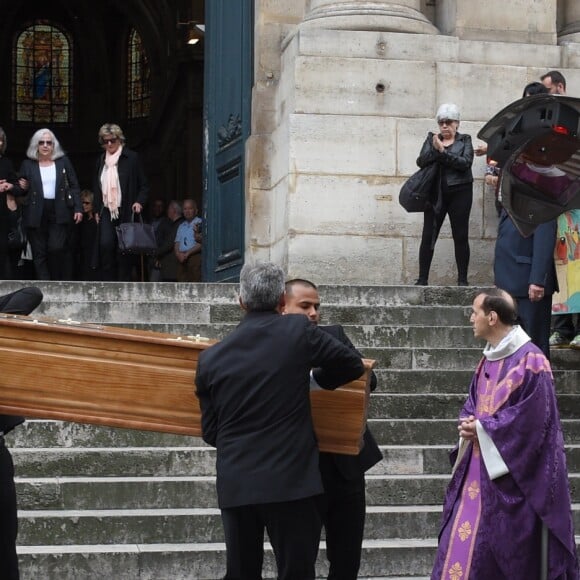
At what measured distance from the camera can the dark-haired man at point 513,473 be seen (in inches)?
262

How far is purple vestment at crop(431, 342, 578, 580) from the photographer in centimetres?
664

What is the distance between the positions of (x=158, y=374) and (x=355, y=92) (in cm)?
724

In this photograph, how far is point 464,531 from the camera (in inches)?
268

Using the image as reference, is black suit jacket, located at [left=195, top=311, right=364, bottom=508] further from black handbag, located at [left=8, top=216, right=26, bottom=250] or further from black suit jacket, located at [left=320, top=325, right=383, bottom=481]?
black handbag, located at [left=8, top=216, right=26, bottom=250]

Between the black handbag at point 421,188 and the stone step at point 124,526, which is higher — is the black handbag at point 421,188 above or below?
above

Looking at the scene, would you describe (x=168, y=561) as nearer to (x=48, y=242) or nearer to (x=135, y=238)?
(x=48, y=242)

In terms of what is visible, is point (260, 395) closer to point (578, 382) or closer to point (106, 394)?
point (106, 394)

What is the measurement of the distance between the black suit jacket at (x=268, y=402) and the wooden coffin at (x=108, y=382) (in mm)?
129

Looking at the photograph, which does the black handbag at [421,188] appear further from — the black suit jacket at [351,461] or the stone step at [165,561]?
the black suit jacket at [351,461]

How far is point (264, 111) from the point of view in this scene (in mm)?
13922

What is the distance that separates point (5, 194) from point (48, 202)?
0.37m

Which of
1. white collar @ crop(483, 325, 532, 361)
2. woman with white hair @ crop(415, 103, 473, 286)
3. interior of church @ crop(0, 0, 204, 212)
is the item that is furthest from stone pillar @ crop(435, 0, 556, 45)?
interior of church @ crop(0, 0, 204, 212)

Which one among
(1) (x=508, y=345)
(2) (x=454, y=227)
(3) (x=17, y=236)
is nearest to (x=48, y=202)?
(3) (x=17, y=236)

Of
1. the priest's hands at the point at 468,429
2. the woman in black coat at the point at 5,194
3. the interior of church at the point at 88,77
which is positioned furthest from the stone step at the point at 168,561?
the interior of church at the point at 88,77
